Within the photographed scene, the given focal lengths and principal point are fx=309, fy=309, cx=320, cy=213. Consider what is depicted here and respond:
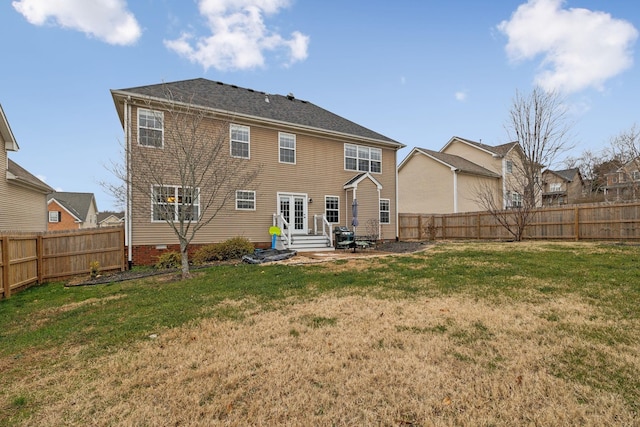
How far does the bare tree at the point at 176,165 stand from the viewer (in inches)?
389

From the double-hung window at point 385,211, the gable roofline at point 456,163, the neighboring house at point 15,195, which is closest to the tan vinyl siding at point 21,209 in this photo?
the neighboring house at point 15,195

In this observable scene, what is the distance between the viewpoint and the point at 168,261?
10.8 metres

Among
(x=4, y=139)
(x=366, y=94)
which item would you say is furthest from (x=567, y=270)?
(x=4, y=139)

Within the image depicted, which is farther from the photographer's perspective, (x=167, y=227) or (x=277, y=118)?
(x=277, y=118)

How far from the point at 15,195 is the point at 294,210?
1310 cm

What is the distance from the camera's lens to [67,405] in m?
2.54

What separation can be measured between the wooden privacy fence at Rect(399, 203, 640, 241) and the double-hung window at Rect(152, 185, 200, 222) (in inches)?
523

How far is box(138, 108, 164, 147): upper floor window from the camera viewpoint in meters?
11.5

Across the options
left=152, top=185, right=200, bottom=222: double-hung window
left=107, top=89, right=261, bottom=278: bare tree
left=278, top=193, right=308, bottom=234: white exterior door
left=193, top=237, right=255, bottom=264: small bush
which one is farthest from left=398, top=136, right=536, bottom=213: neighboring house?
left=152, top=185, right=200, bottom=222: double-hung window

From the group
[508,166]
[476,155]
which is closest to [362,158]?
[476,155]

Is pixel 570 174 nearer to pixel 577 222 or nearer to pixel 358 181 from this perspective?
pixel 577 222

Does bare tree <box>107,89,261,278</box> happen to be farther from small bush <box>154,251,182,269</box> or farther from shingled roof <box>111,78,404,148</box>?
small bush <box>154,251,182,269</box>

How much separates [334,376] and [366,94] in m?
19.6

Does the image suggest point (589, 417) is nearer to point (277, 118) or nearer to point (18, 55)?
point (277, 118)
